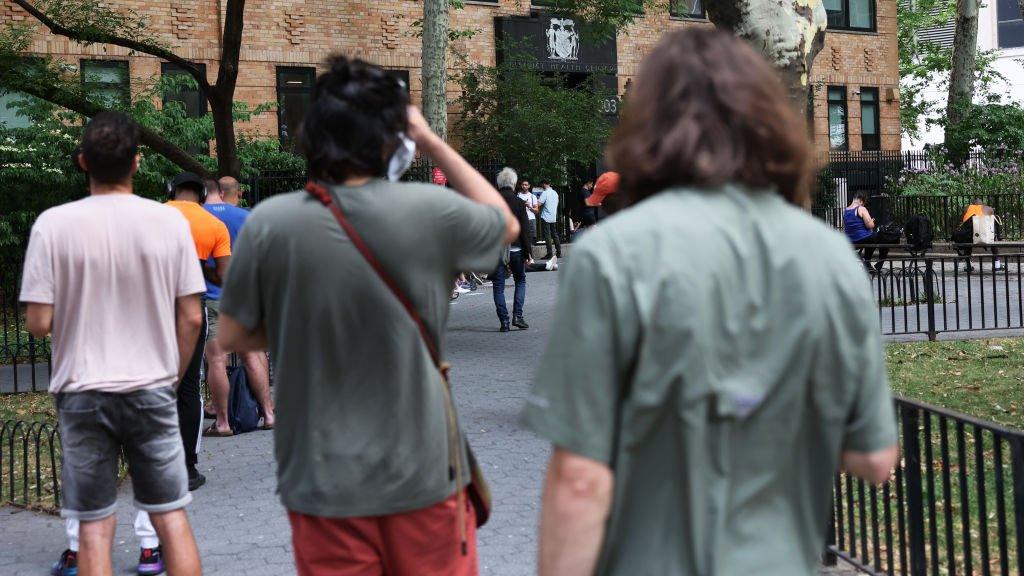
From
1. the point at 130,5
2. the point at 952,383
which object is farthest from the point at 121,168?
the point at 130,5

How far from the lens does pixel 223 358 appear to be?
8.57m

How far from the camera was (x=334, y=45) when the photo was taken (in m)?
27.4

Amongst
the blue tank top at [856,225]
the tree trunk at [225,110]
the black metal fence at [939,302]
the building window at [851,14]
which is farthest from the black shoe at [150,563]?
the building window at [851,14]

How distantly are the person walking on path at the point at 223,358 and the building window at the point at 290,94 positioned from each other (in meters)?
18.4

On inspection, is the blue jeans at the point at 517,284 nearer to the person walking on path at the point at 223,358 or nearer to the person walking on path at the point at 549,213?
the person walking on path at the point at 223,358

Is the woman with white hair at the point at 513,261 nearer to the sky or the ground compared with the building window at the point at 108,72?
nearer to the ground

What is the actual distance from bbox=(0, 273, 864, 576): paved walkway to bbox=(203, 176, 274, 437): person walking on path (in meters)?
0.20

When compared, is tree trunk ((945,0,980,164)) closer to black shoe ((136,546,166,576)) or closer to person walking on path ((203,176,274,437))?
person walking on path ((203,176,274,437))

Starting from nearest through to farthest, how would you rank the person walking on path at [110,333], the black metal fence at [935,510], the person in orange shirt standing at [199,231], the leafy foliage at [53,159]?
the black metal fence at [935,510] → the person walking on path at [110,333] → the person in orange shirt standing at [199,231] → the leafy foliage at [53,159]

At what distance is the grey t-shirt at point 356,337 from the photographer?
3012 mm

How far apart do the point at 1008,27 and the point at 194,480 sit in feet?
205

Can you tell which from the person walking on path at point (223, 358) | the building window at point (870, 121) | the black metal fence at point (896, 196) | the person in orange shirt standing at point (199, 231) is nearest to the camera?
the person in orange shirt standing at point (199, 231)

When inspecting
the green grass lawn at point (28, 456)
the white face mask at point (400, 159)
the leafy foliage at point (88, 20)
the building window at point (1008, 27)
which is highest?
the building window at point (1008, 27)

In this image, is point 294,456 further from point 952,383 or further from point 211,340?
point 952,383
